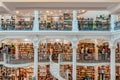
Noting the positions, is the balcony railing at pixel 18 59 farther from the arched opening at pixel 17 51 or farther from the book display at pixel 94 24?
the book display at pixel 94 24

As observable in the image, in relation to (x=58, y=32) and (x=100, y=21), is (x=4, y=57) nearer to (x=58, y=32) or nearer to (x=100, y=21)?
(x=58, y=32)

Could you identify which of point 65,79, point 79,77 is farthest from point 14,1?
point 79,77

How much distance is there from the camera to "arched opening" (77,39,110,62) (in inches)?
647

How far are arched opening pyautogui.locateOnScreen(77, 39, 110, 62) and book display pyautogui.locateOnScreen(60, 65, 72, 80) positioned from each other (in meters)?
1.02

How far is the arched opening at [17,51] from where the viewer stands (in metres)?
16.6

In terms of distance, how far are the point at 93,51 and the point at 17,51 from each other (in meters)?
4.55

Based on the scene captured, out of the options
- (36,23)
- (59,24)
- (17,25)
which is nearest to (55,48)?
(59,24)

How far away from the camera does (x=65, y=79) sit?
15.7m

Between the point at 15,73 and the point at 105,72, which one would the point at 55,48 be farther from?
the point at 105,72

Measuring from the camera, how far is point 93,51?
18297mm

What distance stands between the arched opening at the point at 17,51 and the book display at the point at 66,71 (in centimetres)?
184

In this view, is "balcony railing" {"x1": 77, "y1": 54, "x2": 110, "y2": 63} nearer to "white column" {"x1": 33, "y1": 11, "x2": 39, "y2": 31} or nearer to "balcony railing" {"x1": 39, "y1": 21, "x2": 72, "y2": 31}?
"balcony railing" {"x1": 39, "y1": 21, "x2": 72, "y2": 31}

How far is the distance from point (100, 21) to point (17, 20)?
14.8ft

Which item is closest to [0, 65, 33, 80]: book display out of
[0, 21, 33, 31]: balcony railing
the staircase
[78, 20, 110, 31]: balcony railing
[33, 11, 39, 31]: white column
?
the staircase
